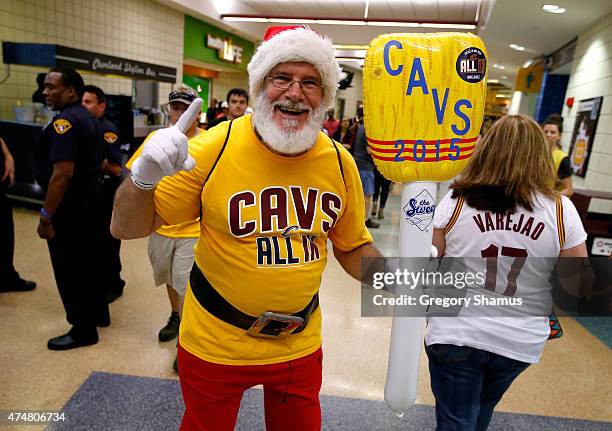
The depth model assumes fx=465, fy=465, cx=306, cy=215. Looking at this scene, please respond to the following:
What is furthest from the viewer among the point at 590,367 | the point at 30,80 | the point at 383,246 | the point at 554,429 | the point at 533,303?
the point at 30,80

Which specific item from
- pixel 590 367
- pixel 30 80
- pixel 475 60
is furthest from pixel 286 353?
pixel 30 80

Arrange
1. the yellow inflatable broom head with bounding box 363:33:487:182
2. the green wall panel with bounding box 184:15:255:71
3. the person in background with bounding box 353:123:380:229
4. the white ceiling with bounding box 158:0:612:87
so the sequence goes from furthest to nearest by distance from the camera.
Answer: the green wall panel with bounding box 184:15:255:71 → the white ceiling with bounding box 158:0:612:87 → the person in background with bounding box 353:123:380:229 → the yellow inflatable broom head with bounding box 363:33:487:182

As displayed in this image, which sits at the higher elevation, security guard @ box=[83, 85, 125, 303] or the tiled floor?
security guard @ box=[83, 85, 125, 303]

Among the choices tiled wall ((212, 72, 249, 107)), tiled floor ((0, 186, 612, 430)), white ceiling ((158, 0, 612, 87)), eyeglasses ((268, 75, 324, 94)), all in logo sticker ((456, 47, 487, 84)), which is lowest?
tiled floor ((0, 186, 612, 430))

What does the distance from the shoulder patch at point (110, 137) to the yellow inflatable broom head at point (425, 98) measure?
239 centimetres

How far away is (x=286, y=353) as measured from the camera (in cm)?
128

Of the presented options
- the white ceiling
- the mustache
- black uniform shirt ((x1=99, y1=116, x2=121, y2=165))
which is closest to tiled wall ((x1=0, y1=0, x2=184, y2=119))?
the white ceiling

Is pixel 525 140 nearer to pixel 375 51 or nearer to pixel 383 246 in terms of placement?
pixel 375 51

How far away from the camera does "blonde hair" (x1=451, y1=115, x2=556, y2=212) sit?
138 centimetres

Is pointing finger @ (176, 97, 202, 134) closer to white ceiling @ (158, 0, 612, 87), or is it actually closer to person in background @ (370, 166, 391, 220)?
person in background @ (370, 166, 391, 220)

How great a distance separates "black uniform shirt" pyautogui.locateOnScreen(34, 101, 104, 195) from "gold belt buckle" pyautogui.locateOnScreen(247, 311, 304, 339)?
166 cm

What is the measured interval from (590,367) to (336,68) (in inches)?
104

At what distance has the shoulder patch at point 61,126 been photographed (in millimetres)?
2334

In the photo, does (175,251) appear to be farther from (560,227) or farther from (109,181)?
(560,227)
